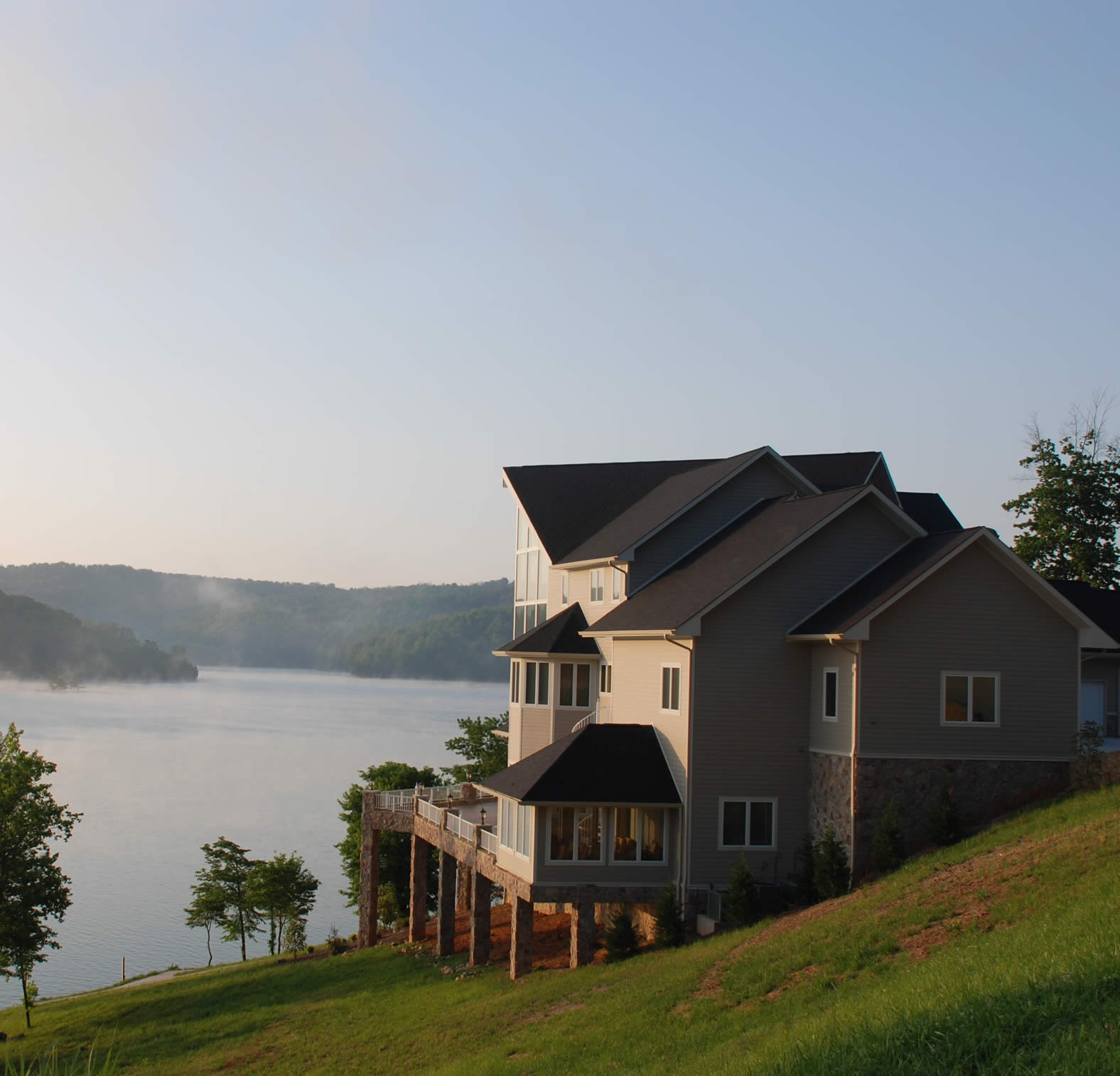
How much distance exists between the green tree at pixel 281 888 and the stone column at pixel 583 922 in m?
23.9

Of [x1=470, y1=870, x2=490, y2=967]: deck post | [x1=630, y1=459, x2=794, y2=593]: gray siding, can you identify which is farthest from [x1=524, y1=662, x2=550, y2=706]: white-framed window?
[x1=470, y1=870, x2=490, y2=967]: deck post

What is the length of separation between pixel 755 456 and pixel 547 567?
294 inches

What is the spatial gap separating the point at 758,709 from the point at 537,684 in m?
7.98

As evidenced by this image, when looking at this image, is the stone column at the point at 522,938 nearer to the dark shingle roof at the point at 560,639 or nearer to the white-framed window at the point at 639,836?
the white-framed window at the point at 639,836

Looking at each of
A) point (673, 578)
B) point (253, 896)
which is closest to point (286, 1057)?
point (673, 578)

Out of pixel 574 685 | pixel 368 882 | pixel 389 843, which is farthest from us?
pixel 389 843

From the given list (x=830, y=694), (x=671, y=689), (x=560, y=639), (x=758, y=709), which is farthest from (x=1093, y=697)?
(x=560, y=639)

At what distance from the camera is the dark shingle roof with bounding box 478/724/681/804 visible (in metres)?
24.0

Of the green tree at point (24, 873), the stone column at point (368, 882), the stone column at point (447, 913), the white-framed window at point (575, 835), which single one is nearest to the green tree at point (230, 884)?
the green tree at point (24, 873)

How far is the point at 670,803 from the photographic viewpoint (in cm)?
2398

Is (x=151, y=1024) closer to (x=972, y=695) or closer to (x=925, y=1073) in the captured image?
(x=972, y=695)

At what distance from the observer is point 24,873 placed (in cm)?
3284

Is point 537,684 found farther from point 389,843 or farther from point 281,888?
point 281,888

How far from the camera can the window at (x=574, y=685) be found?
30047 millimetres
